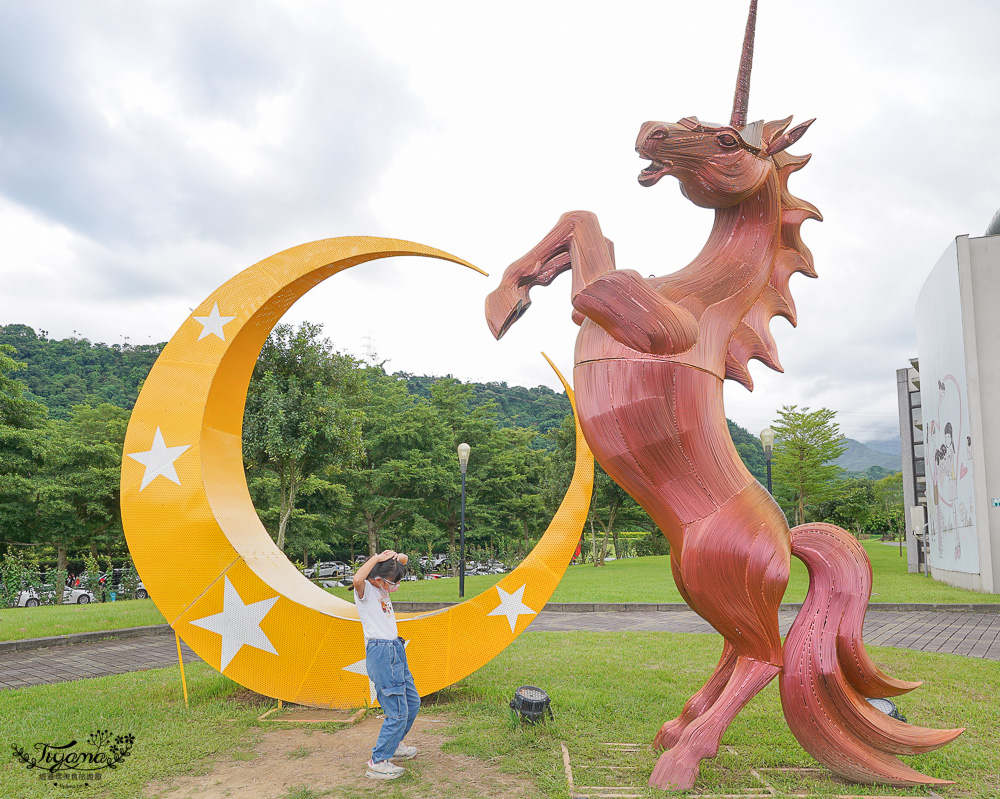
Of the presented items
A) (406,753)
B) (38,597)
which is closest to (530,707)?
(406,753)

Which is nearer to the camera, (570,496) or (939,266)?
(570,496)

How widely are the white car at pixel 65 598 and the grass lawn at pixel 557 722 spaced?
38.3ft

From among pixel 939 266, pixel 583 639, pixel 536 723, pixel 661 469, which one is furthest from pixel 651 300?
pixel 939 266

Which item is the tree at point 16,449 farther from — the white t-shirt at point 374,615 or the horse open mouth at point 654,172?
the horse open mouth at point 654,172

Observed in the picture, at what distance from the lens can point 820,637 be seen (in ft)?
13.8

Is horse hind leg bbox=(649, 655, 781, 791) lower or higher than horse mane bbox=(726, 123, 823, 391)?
lower

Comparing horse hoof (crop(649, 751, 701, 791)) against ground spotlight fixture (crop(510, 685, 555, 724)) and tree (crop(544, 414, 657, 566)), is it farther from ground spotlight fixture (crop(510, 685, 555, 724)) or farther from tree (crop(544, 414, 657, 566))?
tree (crop(544, 414, 657, 566))

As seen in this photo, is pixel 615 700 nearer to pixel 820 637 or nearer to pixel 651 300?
pixel 820 637

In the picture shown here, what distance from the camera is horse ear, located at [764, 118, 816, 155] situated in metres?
4.48

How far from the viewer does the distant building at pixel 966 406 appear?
1450cm

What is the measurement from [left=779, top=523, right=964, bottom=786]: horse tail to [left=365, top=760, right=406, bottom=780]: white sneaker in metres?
2.45

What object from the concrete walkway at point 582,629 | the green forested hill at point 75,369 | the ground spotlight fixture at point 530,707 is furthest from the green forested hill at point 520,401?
the ground spotlight fixture at point 530,707

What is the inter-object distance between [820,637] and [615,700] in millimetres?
2527

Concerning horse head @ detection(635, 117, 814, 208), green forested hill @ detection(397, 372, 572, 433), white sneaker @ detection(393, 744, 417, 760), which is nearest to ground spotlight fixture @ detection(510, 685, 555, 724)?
white sneaker @ detection(393, 744, 417, 760)
